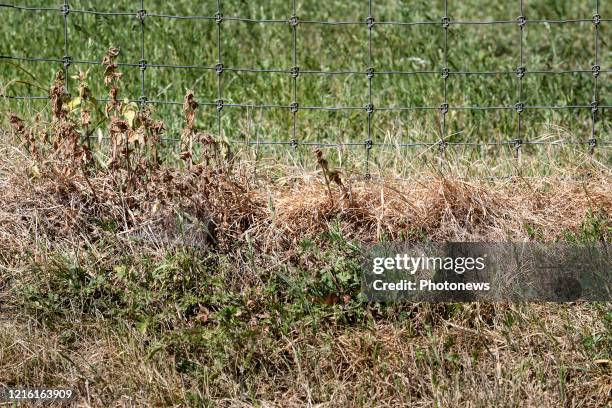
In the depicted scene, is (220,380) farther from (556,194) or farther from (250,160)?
(556,194)

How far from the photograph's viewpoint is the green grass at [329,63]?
6930mm

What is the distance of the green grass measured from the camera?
6.93 metres

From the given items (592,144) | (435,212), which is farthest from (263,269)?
(592,144)

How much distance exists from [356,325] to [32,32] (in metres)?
4.00

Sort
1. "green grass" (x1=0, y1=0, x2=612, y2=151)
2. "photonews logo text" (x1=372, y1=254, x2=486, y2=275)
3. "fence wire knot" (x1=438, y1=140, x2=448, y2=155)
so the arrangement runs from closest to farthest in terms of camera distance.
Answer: "photonews logo text" (x1=372, y1=254, x2=486, y2=275) → "fence wire knot" (x1=438, y1=140, x2=448, y2=155) → "green grass" (x1=0, y1=0, x2=612, y2=151)

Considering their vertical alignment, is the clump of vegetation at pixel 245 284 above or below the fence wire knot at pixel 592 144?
below

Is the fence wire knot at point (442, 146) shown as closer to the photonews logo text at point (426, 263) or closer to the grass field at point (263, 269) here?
the grass field at point (263, 269)

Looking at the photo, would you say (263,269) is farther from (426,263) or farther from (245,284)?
(426,263)

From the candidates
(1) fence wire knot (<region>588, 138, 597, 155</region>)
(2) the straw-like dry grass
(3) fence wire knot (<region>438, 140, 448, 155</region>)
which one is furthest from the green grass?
(2) the straw-like dry grass

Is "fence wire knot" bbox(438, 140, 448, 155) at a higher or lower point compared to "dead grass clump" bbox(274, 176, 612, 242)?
higher

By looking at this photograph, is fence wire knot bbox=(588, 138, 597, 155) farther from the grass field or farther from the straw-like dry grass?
the straw-like dry grass

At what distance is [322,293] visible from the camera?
4.93 meters

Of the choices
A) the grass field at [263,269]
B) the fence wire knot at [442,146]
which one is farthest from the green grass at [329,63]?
the grass field at [263,269]

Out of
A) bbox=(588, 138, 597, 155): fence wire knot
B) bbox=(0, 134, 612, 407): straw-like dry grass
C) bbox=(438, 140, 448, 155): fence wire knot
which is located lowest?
bbox=(0, 134, 612, 407): straw-like dry grass
